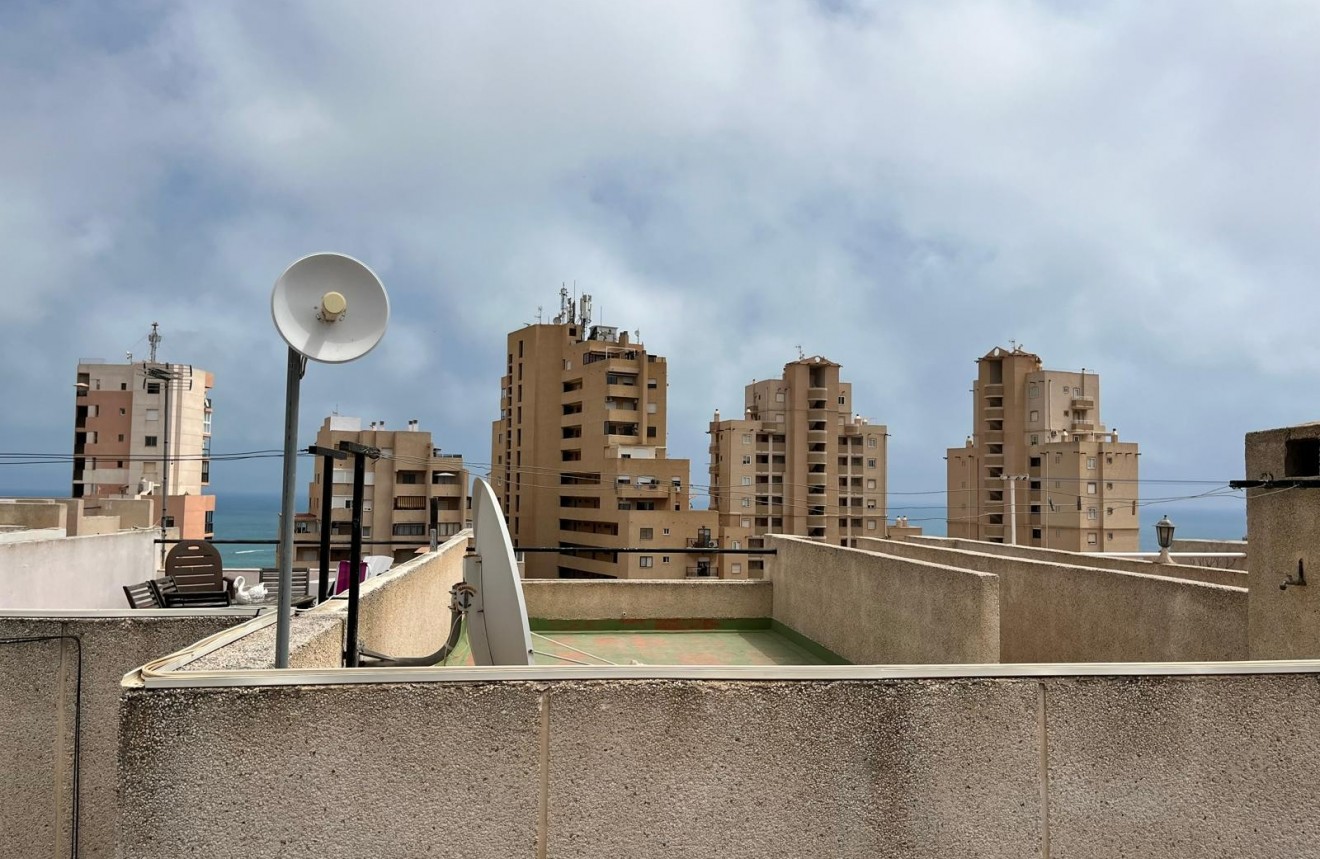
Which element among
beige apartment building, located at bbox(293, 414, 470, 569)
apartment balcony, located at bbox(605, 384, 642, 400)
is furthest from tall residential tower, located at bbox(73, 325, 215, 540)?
apartment balcony, located at bbox(605, 384, 642, 400)

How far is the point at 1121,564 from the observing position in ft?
28.2

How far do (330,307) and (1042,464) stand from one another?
7830 cm

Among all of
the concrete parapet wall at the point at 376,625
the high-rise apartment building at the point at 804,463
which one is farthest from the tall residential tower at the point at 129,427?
the concrete parapet wall at the point at 376,625

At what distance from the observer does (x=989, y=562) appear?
797 centimetres

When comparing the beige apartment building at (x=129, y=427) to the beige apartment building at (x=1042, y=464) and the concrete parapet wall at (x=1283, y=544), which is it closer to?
the beige apartment building at (x=1042, y=464)

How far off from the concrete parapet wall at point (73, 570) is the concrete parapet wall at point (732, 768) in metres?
3.76

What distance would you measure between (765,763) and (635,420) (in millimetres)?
69603

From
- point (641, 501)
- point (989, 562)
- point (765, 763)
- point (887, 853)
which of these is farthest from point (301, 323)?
point (641, 501)

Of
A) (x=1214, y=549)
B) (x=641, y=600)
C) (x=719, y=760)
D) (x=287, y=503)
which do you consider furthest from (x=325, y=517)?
(x=1214, y=549)

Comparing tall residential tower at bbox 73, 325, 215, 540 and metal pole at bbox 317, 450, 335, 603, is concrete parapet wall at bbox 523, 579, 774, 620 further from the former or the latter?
tall residential tower at bbox 73, 325, 215, 540

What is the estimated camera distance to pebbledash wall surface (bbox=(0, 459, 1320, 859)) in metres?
2.66

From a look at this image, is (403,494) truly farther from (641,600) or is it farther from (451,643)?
(451,643)

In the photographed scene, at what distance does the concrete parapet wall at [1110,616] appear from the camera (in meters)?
5.18

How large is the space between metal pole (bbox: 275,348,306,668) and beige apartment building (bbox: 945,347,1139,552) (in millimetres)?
67525
